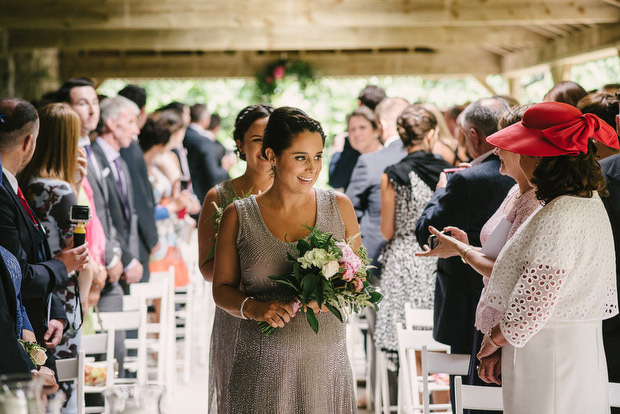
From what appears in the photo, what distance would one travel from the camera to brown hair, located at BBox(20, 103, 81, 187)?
11.2 feet

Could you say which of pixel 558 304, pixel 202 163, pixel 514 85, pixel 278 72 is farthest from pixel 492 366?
pixel 514 85

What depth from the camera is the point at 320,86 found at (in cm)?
1223

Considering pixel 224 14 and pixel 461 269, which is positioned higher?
pixel 224 14

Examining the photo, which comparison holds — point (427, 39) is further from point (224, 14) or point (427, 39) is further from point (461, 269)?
point (461, 269)

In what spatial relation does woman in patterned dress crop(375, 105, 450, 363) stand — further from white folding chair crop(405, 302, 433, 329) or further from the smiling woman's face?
the smiling woman's face

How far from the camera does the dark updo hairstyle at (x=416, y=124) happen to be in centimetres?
458

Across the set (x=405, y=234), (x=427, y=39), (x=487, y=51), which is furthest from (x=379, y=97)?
(x=487, y=51)

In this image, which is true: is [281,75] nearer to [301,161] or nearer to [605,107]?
[605,107]

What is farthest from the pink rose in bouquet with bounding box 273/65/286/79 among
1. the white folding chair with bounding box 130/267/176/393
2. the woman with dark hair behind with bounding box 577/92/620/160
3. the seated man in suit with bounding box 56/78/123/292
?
the woman with dark hair behind with bounding box 577/92/620/160

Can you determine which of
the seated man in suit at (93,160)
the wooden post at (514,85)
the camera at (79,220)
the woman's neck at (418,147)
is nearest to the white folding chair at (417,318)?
the woman's neck at (418,147)

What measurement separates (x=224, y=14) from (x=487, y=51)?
5.61 metres

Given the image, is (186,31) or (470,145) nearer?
(470,145)

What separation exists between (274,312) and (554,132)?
0.99 meters

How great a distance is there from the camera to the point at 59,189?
3338mm
